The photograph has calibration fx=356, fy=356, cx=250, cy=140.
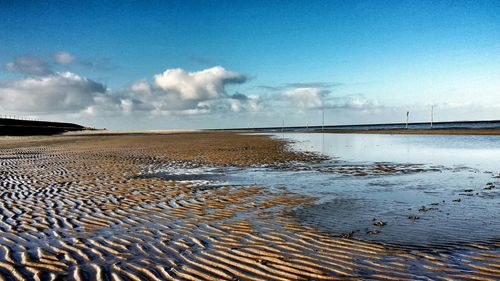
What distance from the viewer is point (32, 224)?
26.3 ft

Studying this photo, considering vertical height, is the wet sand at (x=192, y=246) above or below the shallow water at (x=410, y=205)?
below

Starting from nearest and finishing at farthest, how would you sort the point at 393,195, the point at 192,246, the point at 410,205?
the point at 192,246 < the point at 410,205 < the point at 393,195

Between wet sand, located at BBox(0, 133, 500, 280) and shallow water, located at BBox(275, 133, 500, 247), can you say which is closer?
wet sand, located at BBox(0, 133, 500, 280)

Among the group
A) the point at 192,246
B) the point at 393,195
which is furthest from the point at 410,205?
the point at 192,246

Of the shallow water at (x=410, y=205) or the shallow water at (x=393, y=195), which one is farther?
the shallow water at (x=393, y=195)

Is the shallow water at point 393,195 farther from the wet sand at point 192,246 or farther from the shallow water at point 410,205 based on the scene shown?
the wet sand at point 192,246

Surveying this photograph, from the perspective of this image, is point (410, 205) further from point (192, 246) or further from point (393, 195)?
point (192, 246)

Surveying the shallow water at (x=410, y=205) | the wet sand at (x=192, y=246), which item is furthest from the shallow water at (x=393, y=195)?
the wet sand at (x=192, y=246)

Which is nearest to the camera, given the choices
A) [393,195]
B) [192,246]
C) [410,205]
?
[192,246]

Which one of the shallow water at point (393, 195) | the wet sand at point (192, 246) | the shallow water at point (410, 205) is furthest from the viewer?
the shallow water at point (393, 195)

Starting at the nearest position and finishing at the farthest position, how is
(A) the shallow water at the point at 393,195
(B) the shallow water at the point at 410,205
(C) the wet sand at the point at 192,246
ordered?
1. (C) the wet sand at the point at 192,246
2. (B) the shallow water at the point at 410,205
3. (A) the shallow water at the point at 393,195

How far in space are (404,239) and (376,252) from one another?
1022 mm

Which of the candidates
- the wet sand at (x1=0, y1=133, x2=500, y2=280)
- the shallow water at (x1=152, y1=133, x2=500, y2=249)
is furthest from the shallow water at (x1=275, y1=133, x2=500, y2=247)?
the wet sand at (x1=0, y1=133, x2=500, y2=280)

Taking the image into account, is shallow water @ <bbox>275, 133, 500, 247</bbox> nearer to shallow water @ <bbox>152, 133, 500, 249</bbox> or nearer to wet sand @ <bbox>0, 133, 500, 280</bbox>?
shallow water @ <bbox>152, 133, 500, 249</bbox>
